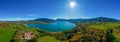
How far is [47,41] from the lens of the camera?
413 ft

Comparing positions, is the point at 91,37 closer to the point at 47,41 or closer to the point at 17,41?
the point at 47,41

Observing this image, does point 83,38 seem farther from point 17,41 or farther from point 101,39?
point 17,41

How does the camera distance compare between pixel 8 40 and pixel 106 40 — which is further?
pixel 8 40

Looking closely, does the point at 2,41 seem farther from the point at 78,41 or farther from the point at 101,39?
the point at 101,39

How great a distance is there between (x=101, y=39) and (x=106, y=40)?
3602 mm

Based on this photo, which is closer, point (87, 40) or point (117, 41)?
point (117, 41)

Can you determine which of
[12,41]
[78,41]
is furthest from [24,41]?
[78,41]

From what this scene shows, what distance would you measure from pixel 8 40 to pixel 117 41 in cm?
7276

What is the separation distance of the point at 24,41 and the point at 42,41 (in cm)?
2430

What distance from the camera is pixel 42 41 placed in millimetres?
121125

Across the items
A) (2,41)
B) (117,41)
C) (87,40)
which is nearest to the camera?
(117,41)

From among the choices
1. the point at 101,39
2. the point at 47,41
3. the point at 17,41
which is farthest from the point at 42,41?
the point at 101,39

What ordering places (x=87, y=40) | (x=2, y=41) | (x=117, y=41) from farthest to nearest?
(x=2, y=41)
(x=87, y=40)
(x=117, y=41)

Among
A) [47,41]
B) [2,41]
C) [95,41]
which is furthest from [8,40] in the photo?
[95,41]
